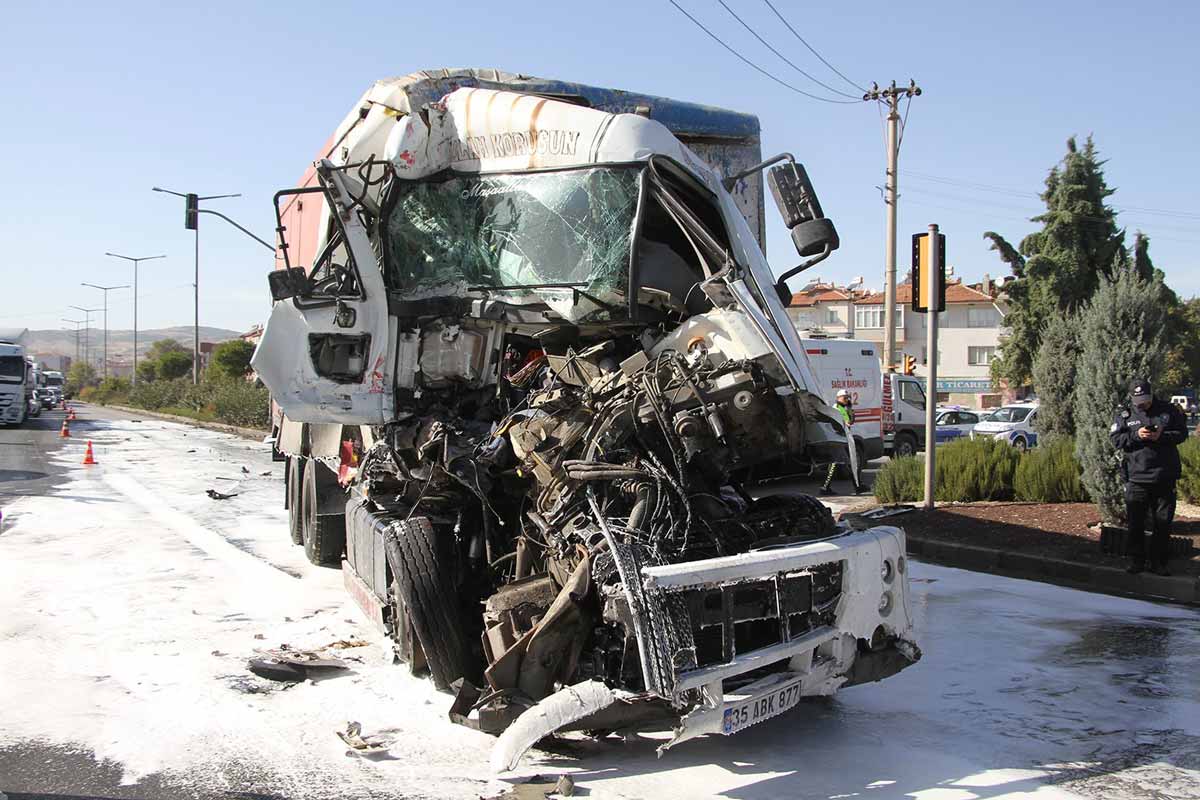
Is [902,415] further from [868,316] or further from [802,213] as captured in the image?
[868,316]

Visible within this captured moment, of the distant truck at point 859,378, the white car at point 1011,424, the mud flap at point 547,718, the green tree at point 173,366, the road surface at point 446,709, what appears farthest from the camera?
the green tree at point 173,366

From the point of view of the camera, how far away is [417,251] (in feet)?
21.5

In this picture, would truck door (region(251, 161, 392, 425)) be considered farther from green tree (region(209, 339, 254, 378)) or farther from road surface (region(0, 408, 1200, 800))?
green tree (region(209, 339, 254, 378))

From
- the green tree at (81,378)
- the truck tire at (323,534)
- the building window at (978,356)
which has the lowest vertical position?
the truck tire at (323,534)

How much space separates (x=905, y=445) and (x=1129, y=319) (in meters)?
13.4

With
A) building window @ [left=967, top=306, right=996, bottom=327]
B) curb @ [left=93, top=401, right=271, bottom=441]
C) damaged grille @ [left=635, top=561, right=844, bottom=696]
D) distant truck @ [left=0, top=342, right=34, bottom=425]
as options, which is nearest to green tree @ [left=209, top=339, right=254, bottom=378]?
curb @ [left=93, top=401, right=271, bottom=441]

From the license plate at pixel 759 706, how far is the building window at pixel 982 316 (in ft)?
209

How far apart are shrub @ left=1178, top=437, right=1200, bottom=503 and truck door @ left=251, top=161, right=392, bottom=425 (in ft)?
31.5

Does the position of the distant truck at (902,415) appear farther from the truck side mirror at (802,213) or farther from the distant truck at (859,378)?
the truck side mirror at (802,213)

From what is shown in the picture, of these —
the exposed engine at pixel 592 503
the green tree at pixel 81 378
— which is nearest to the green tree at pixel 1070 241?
the exposed engine at pixel 592 503

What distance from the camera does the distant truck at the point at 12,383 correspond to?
105ft

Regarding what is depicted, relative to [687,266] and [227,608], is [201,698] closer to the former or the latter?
[227,608]

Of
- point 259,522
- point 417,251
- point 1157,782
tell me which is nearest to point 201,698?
point 417,251

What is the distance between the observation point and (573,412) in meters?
5.23
